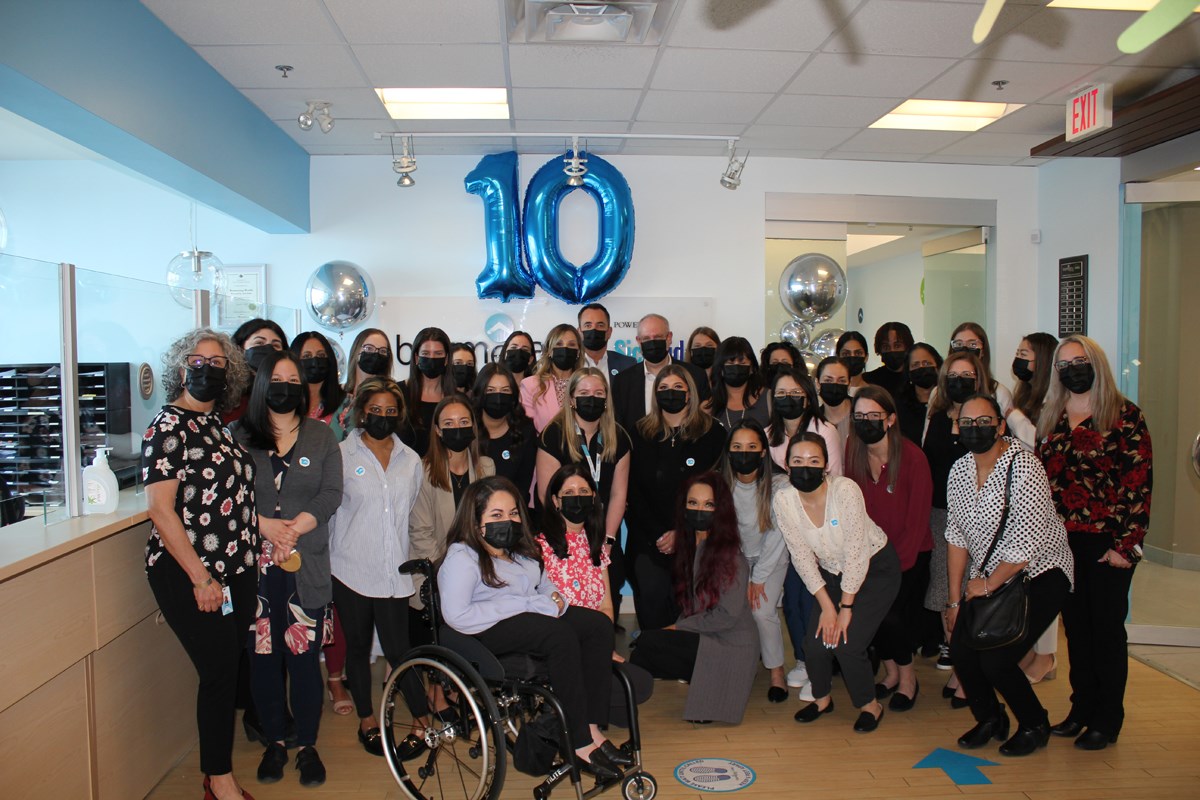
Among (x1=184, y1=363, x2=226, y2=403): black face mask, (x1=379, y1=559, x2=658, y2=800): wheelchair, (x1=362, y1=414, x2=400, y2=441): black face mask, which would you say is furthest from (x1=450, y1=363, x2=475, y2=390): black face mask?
(x1=184, y1=363, x2=226, y2=403): black face mask

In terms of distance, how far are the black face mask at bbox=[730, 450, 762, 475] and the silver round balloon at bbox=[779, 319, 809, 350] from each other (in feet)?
9.00

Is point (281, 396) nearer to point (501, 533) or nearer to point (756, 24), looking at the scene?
point (501, 533)

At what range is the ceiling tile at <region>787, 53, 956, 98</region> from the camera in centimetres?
429

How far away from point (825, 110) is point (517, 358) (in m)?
2.45

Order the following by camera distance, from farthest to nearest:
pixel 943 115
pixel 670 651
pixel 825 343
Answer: pixel 825 343 < pixel 943 115 < pixel 670 651

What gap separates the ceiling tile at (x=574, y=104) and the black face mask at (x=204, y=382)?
8.74 feet

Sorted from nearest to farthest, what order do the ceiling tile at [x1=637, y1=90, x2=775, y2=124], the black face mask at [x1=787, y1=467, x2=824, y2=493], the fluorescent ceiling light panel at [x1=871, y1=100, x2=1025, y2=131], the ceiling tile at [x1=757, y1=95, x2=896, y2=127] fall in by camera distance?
the black face mask at [x1=787, y1=467, x2=824, y2=493] → the ceiling tile at [x1=637, y1=90, x2=775, y2=124] → the ceiling tile at [x1=757, y1=95, x2=896, y2=127] → the fluorescent ceiling light panel at [x1=871, y1=100, x2=1025, y2=131]

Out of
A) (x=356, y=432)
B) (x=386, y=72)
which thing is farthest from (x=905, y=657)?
(x=386, y=72)

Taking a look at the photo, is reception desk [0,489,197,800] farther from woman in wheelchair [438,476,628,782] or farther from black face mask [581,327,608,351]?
black face mask [581,327,608,351]

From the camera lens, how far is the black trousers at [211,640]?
269 cm

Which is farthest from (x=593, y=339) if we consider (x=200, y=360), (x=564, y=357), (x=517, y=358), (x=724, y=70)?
(x=200, y=360)

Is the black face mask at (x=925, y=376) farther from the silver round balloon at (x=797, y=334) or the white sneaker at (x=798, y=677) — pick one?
the silver round balloon at (x=797, y=334)

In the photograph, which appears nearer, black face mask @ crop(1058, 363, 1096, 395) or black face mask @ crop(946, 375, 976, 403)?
black face mask @ crop(1058, 363, 1096, 395)

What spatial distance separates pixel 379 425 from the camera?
325 centimetres
